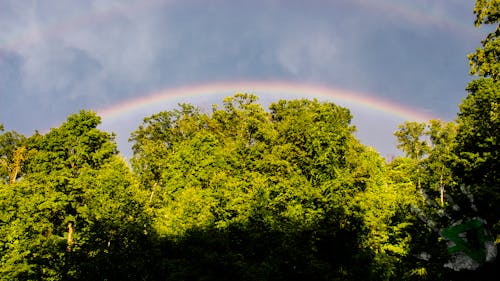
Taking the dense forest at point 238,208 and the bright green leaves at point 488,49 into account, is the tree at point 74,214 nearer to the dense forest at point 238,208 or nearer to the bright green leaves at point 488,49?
the dense forest at point 238,208

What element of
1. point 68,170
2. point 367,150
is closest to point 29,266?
point 68,170

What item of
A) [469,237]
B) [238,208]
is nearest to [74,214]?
[238,208]

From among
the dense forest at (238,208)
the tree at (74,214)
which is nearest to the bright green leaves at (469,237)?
the dense forest at (238,208)

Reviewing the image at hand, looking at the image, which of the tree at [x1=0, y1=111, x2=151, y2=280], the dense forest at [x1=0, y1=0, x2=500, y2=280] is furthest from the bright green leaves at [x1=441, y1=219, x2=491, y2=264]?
the tree at [x1=0, y1=111, x2=151, y2=280]

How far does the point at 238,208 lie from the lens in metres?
23.3

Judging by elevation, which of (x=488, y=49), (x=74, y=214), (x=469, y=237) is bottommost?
(x=469, y=237)

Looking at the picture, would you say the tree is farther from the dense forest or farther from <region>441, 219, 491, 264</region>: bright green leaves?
<region>441, 219, 491, 264</region>: bright green leaves

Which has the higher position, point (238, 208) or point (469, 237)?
point (238, 208)

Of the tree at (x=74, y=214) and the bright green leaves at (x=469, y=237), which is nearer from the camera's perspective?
the bright green leaves at (x=469, y=237)

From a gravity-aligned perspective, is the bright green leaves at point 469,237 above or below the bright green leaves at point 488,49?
below

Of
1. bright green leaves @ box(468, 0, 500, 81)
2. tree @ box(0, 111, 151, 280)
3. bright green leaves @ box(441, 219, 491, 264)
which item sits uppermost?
bright green leaves @ box(468, 0, 500, 81)

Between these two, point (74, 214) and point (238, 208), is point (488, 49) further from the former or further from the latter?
point (74, 214)

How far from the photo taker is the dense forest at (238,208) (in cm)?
2053

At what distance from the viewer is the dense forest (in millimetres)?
20531
